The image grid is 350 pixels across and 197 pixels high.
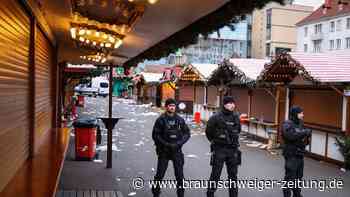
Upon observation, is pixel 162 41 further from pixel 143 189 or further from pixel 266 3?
Answer: pixel 266 3

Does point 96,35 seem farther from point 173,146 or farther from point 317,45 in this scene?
point 317,45

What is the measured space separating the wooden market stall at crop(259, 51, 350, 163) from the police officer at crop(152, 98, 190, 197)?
235 inches

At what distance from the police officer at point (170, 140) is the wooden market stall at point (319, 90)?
5958 mm

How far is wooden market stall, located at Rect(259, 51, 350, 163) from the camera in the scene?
11.8m

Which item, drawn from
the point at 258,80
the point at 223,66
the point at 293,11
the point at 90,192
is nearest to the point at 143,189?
the point at 90,192

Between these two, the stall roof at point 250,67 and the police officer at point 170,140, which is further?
the stall roof at point 250,67

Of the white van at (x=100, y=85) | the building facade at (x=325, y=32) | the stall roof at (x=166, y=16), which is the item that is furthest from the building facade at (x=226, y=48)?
the stall roof at (x=166, y=16)

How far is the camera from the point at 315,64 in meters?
12.4

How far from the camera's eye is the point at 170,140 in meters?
6.93

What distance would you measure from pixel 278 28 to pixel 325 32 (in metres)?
13.2

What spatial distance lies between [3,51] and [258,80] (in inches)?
477

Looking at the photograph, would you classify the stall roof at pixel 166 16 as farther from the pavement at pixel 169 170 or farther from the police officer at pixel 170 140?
the pavement at pixel 169 170

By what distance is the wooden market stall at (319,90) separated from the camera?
11.8 metres

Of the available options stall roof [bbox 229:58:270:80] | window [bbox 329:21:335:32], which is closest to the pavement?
stall roof [bbox 229:58:270:80]
